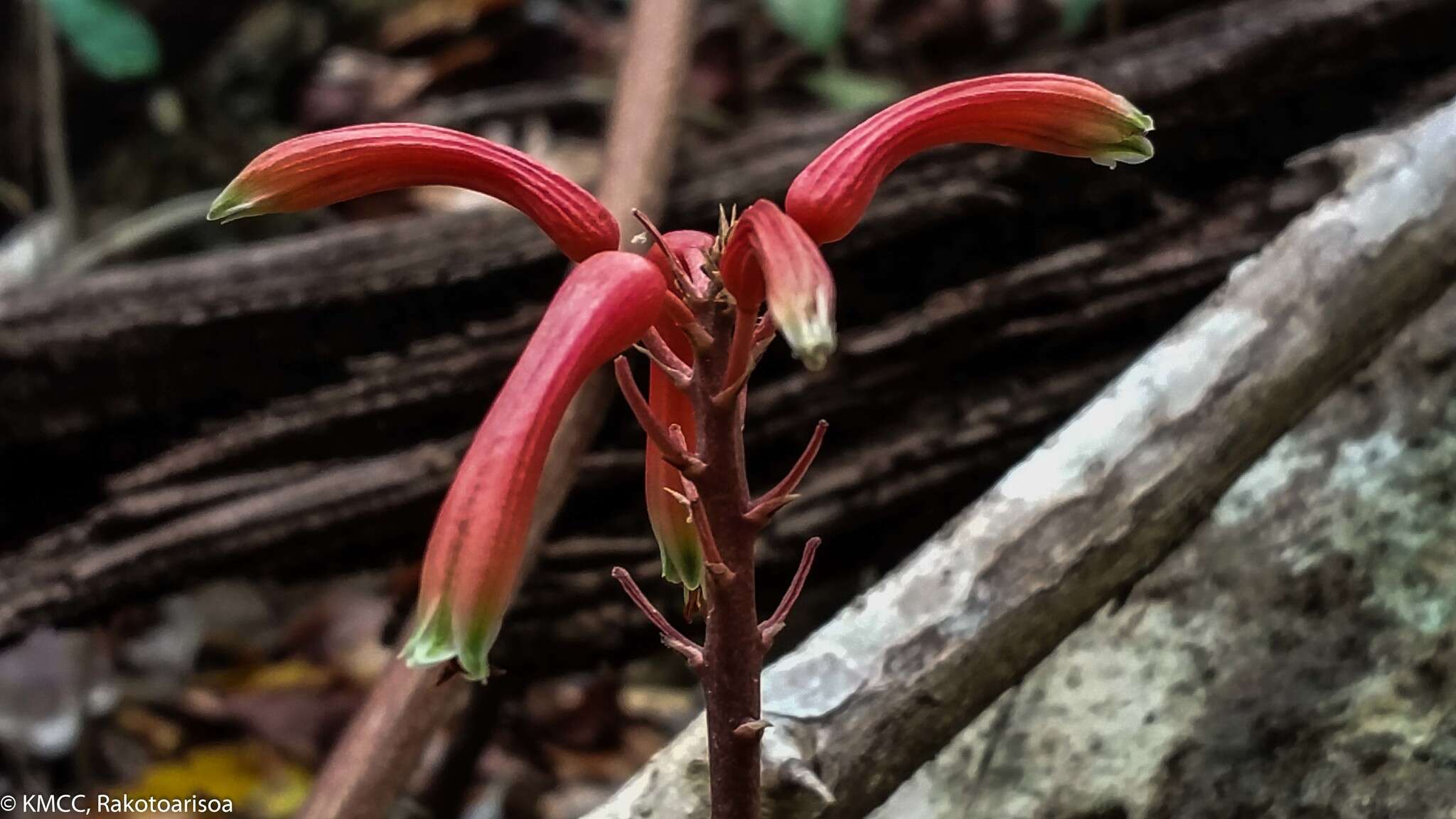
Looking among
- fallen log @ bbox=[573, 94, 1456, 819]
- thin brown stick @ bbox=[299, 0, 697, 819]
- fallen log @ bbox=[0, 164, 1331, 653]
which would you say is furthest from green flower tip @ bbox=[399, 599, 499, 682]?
fallen log @ bbox=[0, 164, 1331, 653]

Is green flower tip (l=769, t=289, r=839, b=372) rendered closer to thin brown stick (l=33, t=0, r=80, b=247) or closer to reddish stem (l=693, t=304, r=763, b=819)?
reddish stem (l=693, t=304, r=763, b=819)

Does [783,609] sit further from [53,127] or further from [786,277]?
[53,127]

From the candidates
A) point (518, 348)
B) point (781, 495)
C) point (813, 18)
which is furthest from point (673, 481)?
point (813, 18)

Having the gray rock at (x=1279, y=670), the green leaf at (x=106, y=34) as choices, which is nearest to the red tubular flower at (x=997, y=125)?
the gray rock at (x=1279, y=670)

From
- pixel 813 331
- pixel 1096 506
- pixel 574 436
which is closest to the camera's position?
pixel 813 331

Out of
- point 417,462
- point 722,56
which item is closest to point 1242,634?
point 417,462

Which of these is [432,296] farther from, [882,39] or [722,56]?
[882,39]
